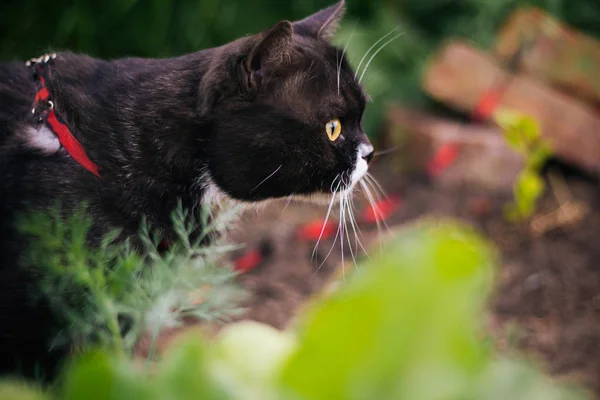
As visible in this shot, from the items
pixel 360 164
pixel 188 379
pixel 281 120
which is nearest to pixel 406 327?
pixel 188 379

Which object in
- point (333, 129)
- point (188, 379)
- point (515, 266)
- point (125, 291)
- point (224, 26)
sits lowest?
point (515, 266)

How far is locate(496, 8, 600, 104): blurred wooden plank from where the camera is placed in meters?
3.64

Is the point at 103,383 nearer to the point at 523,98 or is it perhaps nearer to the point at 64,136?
the point at 64,136

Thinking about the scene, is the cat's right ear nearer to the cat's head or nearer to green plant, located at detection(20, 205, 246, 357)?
the cat's head

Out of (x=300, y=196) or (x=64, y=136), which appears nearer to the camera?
(x=64, y=136)

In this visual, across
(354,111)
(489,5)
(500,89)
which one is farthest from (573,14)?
(354,111)

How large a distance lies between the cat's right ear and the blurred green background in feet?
5.92

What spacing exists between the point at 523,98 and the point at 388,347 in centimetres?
336

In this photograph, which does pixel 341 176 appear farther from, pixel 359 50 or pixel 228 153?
pixel 359 50

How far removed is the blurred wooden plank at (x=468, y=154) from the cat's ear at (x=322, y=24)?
5.22 feet

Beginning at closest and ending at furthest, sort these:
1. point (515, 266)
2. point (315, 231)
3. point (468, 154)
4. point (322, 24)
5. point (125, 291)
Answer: point (125, 291) → point (322, 24) → point (515, 266) → point (315, 231) → point (468, 154)

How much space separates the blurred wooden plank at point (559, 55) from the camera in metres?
3.64

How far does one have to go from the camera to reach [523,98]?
3572 mm

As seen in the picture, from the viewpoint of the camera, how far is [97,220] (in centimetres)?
154
